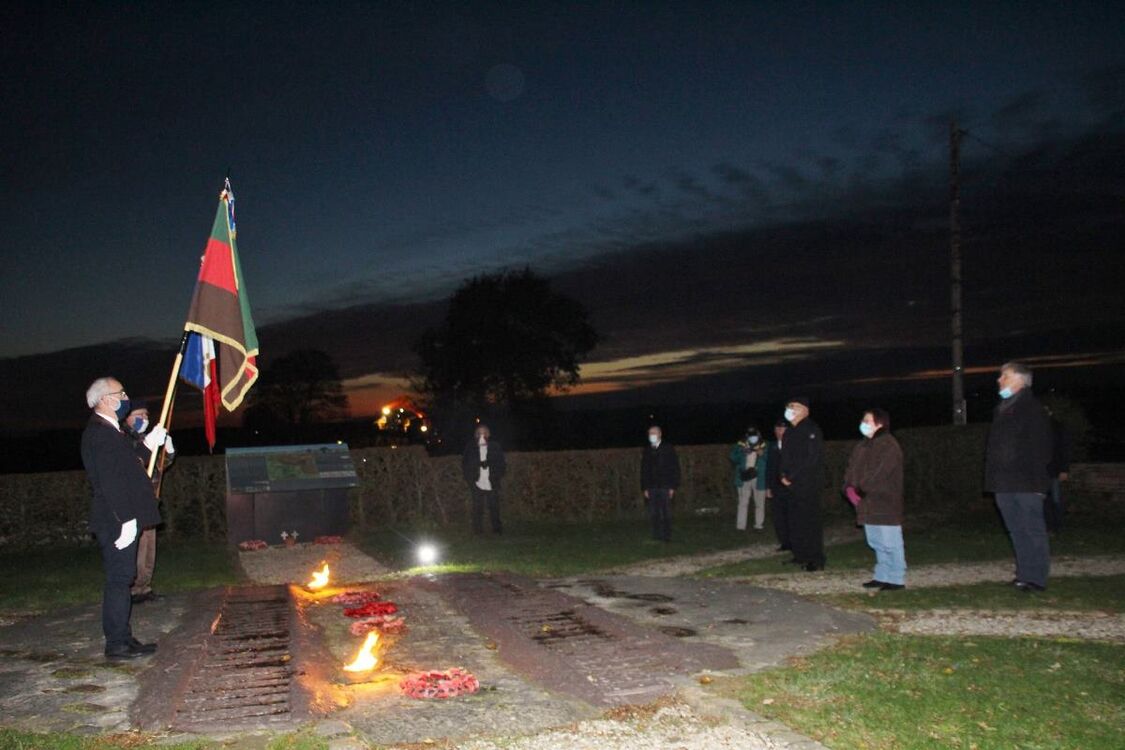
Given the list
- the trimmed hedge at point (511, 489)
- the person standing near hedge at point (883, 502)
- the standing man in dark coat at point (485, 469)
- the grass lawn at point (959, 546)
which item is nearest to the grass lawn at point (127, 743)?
the person standing near hedge at point (883, 502)

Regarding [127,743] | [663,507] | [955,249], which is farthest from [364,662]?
[955,249]

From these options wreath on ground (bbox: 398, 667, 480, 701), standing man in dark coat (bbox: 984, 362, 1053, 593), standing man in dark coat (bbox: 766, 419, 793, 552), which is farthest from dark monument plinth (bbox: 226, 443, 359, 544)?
standing man in dark coat (bbox: 984, 362, 1053, 593)

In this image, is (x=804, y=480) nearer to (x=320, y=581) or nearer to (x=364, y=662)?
(x=320, y=581)

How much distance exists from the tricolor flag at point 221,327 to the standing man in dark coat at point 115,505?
212cm

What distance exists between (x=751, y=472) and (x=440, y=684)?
10944 mm

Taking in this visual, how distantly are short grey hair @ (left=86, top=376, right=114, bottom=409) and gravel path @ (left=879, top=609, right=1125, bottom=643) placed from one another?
22.2ft

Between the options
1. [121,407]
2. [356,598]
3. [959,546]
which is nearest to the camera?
[121,407]

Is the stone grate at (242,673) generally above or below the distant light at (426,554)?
above

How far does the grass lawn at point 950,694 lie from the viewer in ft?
17.0

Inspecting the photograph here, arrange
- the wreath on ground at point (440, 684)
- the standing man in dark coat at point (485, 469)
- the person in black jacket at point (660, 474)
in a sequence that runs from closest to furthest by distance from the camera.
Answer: the wreath on ground at point (440, 684)
the person in black jacket at point (660, 474)
the standing man in dark coat at point (485, 469)

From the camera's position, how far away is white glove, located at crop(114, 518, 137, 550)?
739 centimetres

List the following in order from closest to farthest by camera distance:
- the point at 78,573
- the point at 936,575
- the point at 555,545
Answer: the point at 936,575 < the point at 78,573 < the point at 555,545

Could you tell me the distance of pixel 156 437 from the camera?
9102 mm

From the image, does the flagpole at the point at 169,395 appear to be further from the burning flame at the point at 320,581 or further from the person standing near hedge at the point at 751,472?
the person standing near hedge at the point at 751,472
